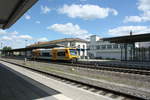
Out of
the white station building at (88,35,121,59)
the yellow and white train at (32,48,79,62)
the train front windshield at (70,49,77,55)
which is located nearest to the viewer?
the yellow and white train at (32,48,79,62)

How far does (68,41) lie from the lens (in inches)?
3925

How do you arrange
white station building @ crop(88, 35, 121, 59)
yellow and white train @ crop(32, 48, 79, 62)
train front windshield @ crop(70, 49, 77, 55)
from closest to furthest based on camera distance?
yellow and white train @ crop(32, 48, 79, 62), train front windshield @ crop(70, 49, 77, 55), white station building @ crop(88, 35, 121, 59)

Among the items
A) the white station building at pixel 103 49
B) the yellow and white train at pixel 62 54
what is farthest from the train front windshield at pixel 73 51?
the white station building at pixel 103 49

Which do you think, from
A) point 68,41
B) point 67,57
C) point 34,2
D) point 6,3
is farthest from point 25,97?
point 68,41

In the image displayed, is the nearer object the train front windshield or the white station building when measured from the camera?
the train front windshield

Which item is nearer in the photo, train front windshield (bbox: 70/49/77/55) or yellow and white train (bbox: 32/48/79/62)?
yellow and white train (bbox: 32/48/79/62)

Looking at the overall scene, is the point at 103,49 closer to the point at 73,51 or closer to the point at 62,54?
the point at 62,54

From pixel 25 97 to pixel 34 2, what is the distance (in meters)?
5.96

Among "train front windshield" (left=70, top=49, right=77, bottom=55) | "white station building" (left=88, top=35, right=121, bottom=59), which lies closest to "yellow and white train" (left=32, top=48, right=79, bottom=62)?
"train front windshield" (left=70, top=49, right=77, bottom=55)

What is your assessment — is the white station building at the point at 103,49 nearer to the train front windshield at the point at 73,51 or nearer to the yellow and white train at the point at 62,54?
the yellow and white train at the point at 62,54

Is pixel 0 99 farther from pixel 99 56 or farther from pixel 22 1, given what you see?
pixel 99 56

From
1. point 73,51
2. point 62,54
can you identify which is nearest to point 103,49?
point 62,54

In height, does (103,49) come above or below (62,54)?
above

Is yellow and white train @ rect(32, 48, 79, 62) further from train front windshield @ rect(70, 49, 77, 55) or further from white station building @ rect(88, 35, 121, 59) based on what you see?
white station building @ rect(88, 35, 121, 59)
